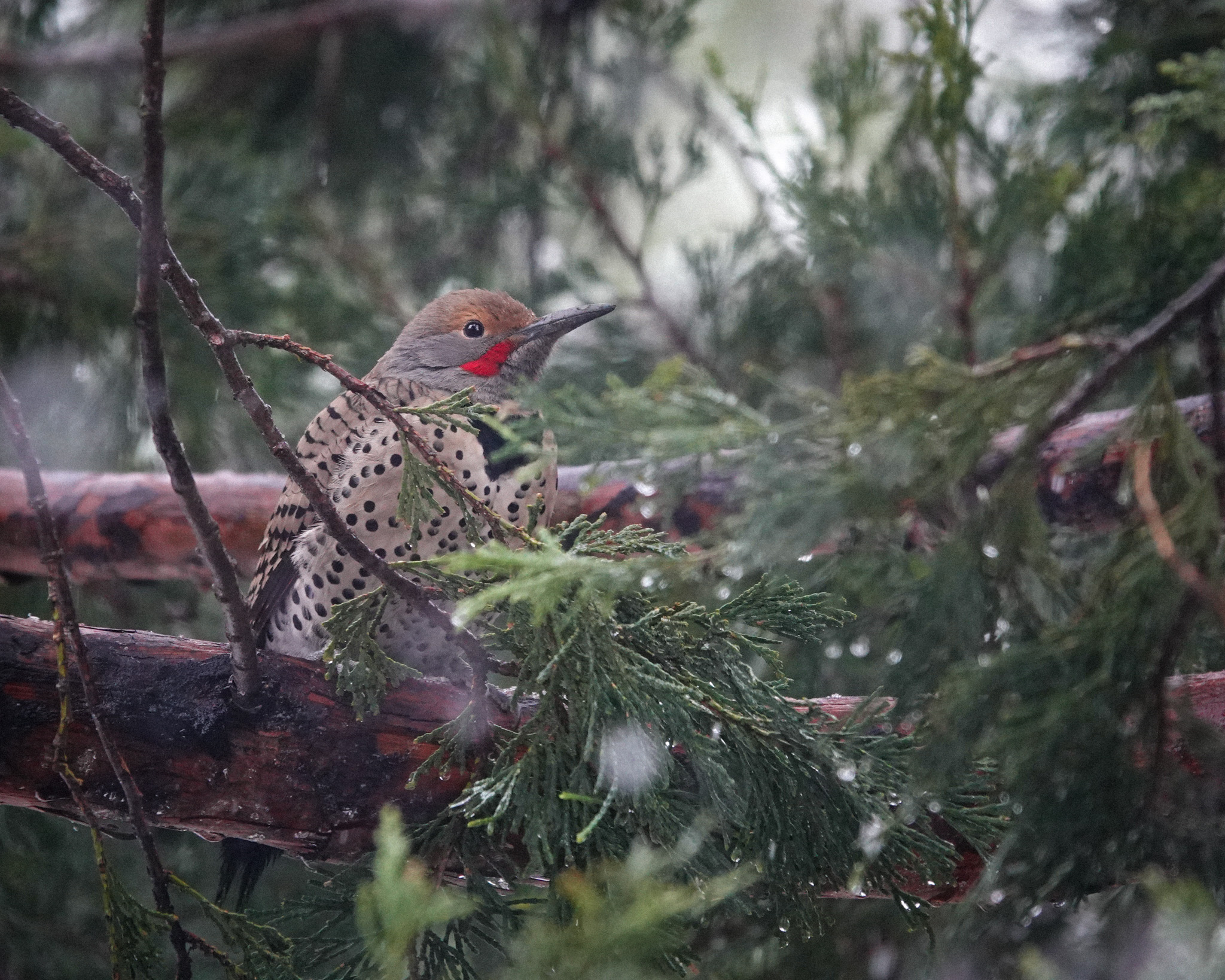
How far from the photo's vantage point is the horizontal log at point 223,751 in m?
2.28

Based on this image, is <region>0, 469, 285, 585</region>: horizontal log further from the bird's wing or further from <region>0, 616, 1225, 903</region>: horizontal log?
<region>0, 616, 1225, 903</region>: horizontal log

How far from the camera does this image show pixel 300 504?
2.98 meters

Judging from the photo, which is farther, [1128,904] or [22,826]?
[22,826]

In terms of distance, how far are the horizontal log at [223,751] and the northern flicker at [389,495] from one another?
0.33 m

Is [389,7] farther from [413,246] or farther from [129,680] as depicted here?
[129,680]

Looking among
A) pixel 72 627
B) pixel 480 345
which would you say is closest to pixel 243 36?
pixel 480 345

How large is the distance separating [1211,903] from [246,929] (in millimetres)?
1594

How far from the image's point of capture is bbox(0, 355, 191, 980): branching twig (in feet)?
6.58

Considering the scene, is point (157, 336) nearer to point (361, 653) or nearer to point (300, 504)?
point (361, 653)

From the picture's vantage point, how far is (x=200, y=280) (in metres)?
4.34

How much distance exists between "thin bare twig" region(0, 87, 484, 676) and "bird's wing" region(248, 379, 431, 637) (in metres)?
1.05

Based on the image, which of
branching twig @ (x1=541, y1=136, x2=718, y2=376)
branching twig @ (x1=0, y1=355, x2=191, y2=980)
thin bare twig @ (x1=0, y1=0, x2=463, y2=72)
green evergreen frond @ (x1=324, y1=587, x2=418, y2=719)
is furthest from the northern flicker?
thin bare twig @ (x1=0, y1=0, x2=463, y2=72)

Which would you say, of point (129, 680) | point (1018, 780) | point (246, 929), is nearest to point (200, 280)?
point (129, 680)

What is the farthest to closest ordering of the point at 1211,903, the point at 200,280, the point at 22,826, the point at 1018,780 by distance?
the point at 200,280
the point at 22,826
the point at 1018,780
the point at 1211,903
